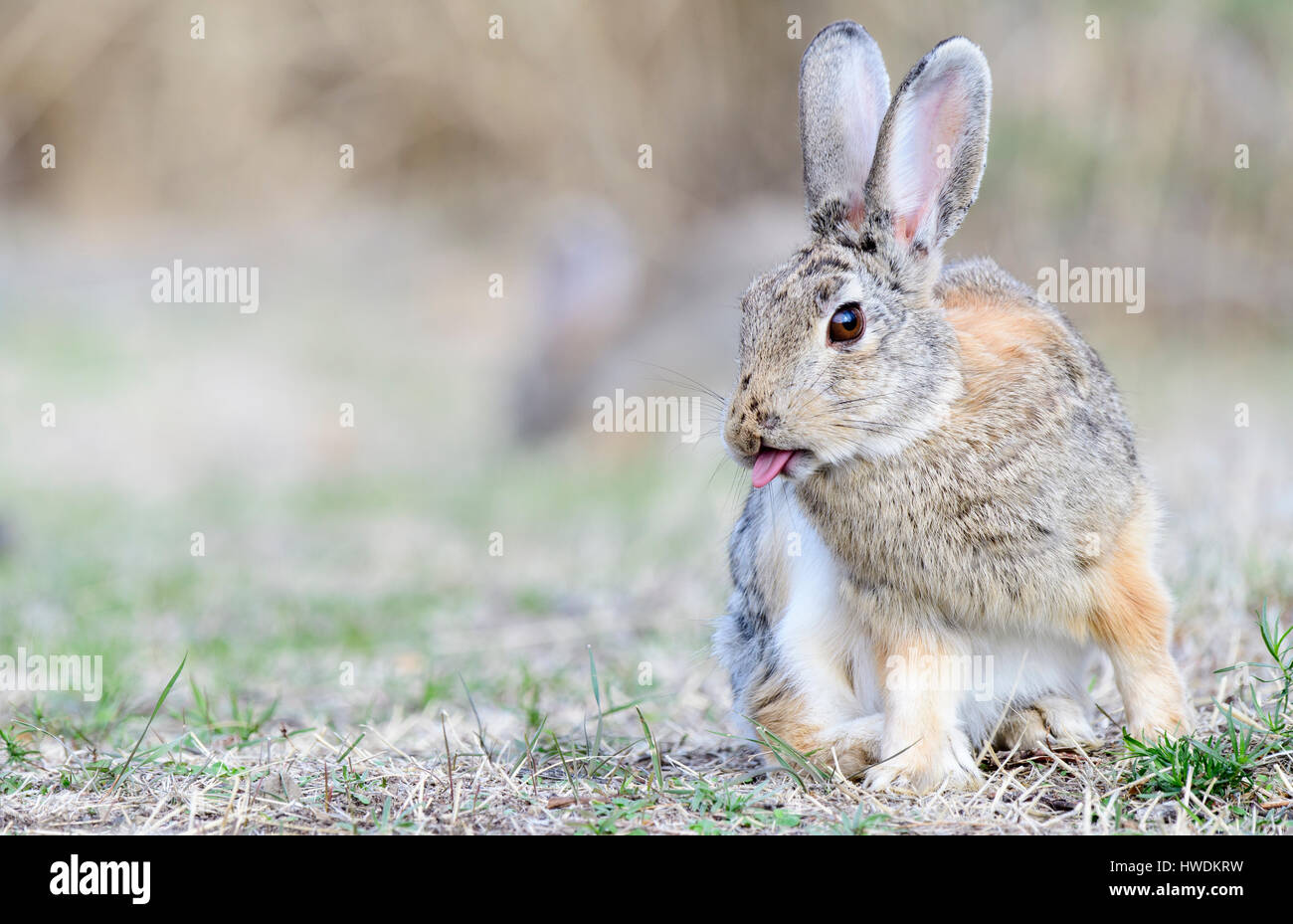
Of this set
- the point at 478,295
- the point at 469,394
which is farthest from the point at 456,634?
the point at 478,295

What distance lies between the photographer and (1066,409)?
3.22m

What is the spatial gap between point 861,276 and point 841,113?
18.5 inches

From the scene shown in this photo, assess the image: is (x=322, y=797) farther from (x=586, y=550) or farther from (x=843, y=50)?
(x=586, y=550)

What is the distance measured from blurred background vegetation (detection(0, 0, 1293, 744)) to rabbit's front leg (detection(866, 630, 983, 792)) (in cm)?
70

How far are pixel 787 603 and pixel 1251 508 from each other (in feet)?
10.0

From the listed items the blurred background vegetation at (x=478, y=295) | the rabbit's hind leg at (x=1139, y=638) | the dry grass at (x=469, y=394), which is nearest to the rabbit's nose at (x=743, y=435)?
the blurred background vegetation at (x=478, y=295)

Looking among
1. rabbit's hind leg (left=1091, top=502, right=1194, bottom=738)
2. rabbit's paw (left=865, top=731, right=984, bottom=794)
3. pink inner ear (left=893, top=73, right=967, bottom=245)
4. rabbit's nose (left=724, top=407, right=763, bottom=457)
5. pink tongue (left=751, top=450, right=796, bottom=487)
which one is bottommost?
rabbit's paw (left=865, top=731, right=984, bottom=794)

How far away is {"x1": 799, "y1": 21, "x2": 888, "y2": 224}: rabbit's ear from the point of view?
3.37 metres

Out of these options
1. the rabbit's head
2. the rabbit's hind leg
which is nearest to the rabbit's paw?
the rabbit's hind leg

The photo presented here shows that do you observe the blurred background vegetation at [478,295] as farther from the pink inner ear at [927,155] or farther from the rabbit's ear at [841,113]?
the pink inner ear at [927,155]

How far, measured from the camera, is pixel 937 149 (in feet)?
10.8

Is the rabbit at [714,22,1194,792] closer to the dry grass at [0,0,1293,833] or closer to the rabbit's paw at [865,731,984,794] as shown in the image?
the rabbit's paw at [865,731,984,794]

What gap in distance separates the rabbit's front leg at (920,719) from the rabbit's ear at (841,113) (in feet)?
3.38

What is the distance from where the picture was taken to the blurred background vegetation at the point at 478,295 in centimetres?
643
